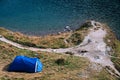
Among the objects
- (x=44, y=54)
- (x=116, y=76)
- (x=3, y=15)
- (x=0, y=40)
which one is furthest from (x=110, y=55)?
(x=3, y=15)

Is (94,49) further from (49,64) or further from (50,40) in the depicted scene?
(49,64)

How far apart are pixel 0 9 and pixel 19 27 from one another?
16.5m

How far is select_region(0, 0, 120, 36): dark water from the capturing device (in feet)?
297

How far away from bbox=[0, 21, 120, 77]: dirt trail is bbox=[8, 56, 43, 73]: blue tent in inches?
421

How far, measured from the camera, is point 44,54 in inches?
2640

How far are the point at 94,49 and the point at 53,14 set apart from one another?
30346 millimetres

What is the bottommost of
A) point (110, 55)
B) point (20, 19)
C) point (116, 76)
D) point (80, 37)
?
point (116, 76)

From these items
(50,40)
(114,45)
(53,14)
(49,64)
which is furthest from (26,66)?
(53,14)

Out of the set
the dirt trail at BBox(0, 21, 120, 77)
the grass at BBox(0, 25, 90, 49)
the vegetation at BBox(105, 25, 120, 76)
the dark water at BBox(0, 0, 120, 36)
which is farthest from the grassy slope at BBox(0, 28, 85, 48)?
the dark water at BBox(0, 0, 120, 36)

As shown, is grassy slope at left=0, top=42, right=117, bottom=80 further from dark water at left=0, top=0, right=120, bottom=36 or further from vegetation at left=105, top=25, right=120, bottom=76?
dark water at left=0, top=0, right=120, bottom=36

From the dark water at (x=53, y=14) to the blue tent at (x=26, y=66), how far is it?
27061mm

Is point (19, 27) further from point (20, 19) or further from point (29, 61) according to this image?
point (29, 61)

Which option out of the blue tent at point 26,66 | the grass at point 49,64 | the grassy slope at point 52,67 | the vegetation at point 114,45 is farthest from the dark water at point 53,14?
the blue tent at point 26,66

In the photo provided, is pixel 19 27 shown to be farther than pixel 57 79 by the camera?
Yes
